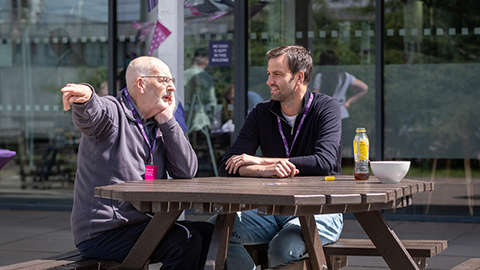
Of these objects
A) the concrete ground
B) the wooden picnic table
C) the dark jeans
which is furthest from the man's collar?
the concrete ground

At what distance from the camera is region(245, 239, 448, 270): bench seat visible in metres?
3.40

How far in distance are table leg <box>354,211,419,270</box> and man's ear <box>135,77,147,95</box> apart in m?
1.25

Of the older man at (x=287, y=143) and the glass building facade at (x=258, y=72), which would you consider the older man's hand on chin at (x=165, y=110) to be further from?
the glass building facade at (x=258, y=72)

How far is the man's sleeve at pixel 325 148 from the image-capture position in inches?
146

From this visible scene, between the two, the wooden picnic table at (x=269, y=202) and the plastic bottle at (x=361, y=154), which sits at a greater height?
the plastic bottle at (x=361, y=154)

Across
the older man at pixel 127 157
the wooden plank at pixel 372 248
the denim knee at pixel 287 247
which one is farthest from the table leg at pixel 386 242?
the older man at pixel 127 157

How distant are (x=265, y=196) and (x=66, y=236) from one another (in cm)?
452

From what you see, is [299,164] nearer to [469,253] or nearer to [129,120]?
[129,120]

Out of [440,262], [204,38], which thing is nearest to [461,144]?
[440,262]

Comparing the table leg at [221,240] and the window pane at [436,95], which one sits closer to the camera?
the table leg at [221,240]

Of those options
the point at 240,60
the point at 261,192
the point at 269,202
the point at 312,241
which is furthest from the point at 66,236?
the point at 269,202

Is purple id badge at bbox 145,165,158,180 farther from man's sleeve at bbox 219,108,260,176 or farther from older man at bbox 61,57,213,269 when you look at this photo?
man's sleeve at bbox 219,108,260,176

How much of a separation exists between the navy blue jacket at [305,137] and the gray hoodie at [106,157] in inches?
28.3

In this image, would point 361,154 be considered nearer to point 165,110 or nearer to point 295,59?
point 295,59
